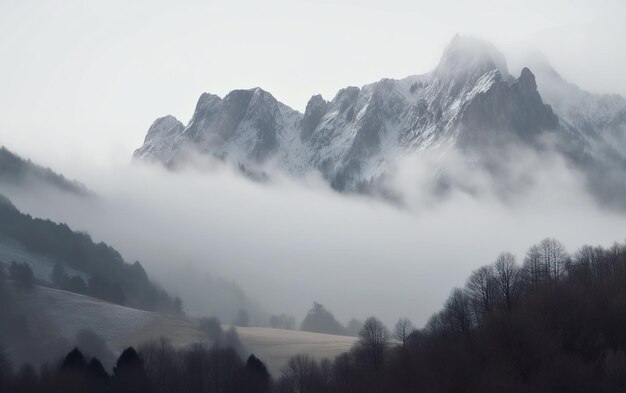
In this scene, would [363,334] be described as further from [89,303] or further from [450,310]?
[89,303]

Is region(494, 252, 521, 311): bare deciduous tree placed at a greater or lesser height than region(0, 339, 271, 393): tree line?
greater

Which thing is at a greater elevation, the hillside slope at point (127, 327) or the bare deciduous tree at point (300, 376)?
the hillside slope at point (127, 327)

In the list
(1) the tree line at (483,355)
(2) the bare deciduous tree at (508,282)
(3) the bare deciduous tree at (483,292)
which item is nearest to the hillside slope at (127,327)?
(1) the tree line at (483,355)

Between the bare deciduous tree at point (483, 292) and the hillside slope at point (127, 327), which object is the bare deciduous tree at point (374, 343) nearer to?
Result: the bare deciduous tree at point (483, 292)

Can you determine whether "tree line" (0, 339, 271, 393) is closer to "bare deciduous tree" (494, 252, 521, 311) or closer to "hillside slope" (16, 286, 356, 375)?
"hillside slope" (16, 286, 356, 375)

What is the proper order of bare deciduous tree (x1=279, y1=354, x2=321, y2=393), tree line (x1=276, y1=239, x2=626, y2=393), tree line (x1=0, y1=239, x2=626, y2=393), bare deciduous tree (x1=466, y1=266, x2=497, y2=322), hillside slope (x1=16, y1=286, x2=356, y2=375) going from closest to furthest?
tree line (x1=276, y1=239, x2=626, y2=393) → tree line (x1=0, y1=239, x2=626, y2=393) → bare deciduous tree (x1=466, y1=266, x2=497, y2=322) → bare deciduous tree (x1=279, y1=354, x2=321, y2=393) → hillside slope (x1=16, y1=286, x2=356, y2=375)

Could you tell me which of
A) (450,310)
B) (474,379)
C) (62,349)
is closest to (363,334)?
(450,310)

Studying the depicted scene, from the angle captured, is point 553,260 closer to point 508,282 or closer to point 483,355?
point 508,282

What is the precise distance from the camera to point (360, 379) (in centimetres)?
10381

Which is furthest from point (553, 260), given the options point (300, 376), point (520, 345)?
point (520, 345)

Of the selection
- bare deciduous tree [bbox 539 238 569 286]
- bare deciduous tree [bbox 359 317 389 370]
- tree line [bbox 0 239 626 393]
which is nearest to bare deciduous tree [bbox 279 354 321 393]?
tree line [bbox 0 239 626 393]

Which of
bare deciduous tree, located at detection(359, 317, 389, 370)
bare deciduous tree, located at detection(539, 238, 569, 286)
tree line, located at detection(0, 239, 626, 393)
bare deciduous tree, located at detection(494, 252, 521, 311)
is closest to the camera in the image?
tree line, located at detection(0, 239, 626, 393)

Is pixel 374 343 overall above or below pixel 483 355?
above

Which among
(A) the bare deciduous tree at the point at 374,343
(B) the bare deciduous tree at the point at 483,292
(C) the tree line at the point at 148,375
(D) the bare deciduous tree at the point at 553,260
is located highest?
(D) the bare deciduous tree at the point at 553,260
